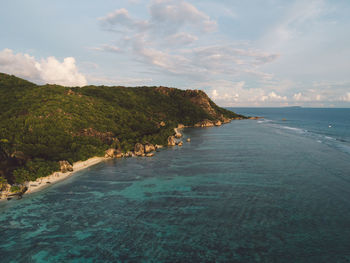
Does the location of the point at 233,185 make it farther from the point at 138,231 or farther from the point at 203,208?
the point at 138,231

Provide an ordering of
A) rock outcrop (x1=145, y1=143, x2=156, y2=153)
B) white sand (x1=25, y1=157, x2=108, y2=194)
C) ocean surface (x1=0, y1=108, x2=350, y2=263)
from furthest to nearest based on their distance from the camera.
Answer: rock outcrop (x1=145, y1=143, x2=156, y2=153)
white sand (x1=25, y1=157, x2=108, y2=194)
ocean surface (x1=0, y1=108, x2=350, y2=263)

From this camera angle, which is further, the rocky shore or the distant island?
the distant island

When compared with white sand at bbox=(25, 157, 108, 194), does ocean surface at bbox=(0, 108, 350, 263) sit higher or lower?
lower

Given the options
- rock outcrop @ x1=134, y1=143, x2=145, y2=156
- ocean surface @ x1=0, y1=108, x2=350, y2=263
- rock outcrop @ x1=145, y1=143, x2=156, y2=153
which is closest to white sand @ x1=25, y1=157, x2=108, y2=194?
ocean surface @ x1=0, y1=108, x2=350, y2=263

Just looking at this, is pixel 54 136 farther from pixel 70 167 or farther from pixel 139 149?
pixel 139 149

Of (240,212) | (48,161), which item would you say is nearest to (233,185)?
(240,212)

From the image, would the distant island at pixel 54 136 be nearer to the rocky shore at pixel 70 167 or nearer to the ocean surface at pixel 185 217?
the rocky shore at pixel 70 167

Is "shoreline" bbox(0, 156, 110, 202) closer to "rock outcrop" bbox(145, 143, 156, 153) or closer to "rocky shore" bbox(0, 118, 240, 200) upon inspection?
"rocky shore" bbox(0, 118, 240, 200)
